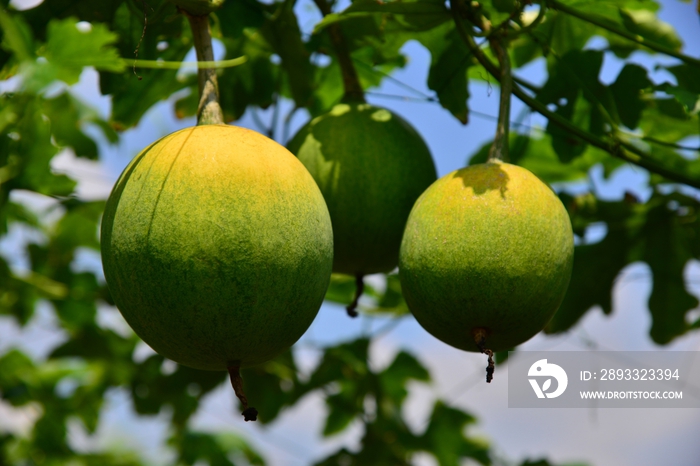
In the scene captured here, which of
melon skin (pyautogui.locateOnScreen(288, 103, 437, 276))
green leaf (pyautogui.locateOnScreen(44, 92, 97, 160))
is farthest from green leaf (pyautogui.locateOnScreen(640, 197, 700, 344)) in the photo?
green leaf (pyautogui.locateOnScreen(44, 92, 97, 160))

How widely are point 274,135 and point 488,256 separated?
1.54 m

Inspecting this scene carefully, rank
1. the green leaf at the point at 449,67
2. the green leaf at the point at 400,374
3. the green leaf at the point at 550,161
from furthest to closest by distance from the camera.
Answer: the green leaf at the point at 400,374, the green leaf at the point at 550,161, the green leaf at the point at 449,67

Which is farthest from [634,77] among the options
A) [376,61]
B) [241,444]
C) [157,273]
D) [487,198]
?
[241,444]

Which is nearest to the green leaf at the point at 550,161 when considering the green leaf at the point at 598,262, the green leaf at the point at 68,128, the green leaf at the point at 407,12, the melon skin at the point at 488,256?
the green leaf at the point at 598,262

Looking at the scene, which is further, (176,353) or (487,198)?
(487,198)

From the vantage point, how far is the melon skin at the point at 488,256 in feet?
6.06

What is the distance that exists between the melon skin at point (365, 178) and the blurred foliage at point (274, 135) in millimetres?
339

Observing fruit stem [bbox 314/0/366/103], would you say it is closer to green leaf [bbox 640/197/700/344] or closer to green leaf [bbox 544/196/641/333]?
green leaf [bbox 544/196/641/333]

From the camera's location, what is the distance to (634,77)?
2697 millimetres

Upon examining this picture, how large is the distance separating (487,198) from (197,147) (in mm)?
720

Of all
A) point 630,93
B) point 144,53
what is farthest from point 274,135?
point 630,93

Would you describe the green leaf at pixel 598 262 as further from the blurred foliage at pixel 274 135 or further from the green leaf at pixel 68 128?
the green leaf at pixel 68 128

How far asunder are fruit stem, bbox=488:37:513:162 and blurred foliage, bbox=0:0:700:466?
0.12m

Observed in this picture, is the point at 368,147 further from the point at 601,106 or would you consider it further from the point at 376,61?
the point at 601,106
